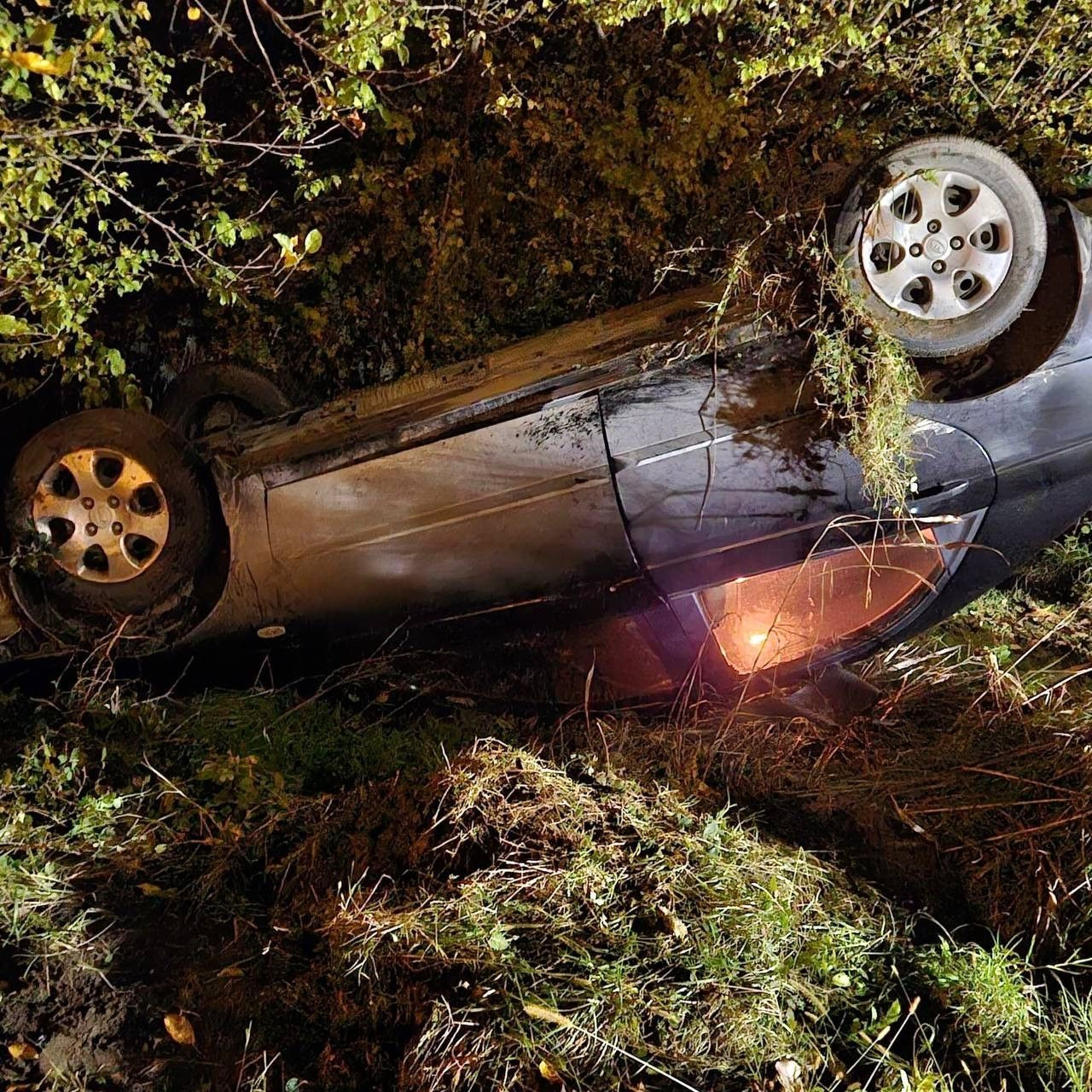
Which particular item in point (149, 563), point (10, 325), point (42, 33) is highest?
point (42, 33)

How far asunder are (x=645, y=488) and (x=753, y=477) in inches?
15.8

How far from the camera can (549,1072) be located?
214 cm

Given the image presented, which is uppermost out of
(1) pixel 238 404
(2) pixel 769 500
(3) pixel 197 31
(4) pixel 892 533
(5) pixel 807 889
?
(3) pixel 197 31

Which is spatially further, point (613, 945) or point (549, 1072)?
point (613, 945)

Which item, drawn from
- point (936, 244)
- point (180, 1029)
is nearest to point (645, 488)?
point (936, 244)

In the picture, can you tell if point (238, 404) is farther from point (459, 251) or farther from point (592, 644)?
point (592, 644)

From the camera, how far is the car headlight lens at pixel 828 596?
3191 mm

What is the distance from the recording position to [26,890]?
2.57 metres

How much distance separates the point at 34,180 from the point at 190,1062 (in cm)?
284

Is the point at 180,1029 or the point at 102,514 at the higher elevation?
the point at 102,514

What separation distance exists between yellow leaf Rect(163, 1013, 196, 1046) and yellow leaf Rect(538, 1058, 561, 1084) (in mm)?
1007

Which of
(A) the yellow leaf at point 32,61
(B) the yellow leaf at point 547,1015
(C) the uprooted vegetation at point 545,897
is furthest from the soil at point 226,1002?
(A) the yellow leaf at point 32,61

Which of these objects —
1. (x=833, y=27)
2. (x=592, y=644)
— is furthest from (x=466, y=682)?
(x=833, y=27)

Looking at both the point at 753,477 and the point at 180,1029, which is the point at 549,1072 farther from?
the point at 753,477
